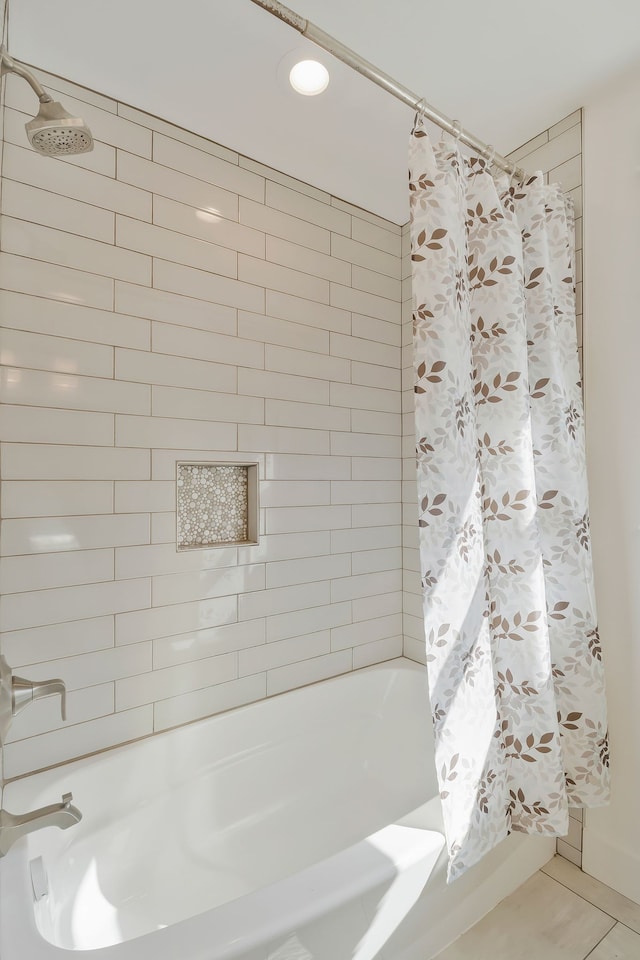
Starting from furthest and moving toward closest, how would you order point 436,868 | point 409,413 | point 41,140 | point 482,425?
1. point 409,413
2. point 482,425
3. point 436,868
4. point 41,140

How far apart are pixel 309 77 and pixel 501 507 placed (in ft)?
4.52

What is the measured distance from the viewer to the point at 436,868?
123cm

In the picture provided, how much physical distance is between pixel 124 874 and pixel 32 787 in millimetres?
386

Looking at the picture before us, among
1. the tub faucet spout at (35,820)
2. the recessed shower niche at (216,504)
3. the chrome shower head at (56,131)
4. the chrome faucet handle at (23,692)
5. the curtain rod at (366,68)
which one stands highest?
the curtain rod at (366,68)

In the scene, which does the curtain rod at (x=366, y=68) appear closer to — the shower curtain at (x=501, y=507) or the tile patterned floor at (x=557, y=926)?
the shower curtain at (x=501, y=507)

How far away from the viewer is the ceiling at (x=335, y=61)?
4.39 feet

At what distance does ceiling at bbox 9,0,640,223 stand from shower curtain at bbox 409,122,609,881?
0.30m

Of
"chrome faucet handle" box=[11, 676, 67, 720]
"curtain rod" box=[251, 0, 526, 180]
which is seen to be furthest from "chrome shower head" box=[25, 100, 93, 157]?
"chrome faucet handle" box=[11, 676, 67, 720]

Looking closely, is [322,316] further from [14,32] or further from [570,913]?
[570,913]

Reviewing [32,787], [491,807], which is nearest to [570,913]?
[491,807]

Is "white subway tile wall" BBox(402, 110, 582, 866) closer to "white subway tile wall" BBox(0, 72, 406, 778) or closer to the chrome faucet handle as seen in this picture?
"white subway tile wall" BBox(0, 72, 406, 778)

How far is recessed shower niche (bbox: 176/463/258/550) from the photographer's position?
179cm

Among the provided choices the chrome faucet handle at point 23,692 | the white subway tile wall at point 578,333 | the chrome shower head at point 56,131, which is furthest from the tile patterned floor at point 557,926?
the chrome shower head at point 56,131

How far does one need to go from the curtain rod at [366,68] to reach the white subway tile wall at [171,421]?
728 mm
